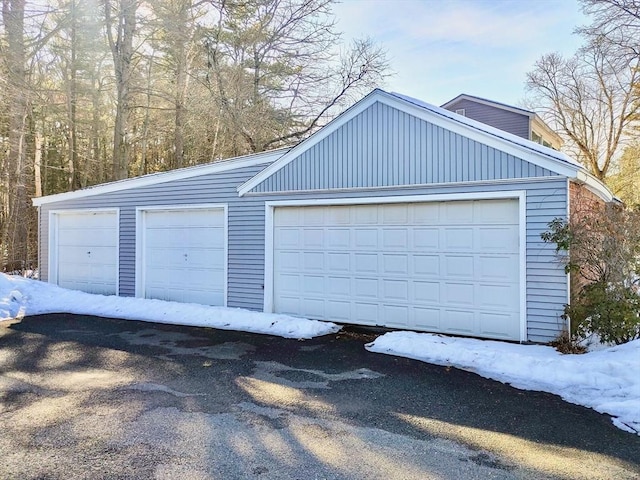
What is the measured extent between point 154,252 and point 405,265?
5.96 m

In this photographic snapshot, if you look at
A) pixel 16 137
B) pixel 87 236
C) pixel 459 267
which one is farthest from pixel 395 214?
pixel 16 137

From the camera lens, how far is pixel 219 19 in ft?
58.5

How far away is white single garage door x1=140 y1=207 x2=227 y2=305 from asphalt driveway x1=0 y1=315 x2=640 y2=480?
351 cm

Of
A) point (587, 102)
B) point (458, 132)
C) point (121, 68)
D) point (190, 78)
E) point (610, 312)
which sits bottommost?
point (610, 312)

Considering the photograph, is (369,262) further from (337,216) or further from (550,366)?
(550,366)

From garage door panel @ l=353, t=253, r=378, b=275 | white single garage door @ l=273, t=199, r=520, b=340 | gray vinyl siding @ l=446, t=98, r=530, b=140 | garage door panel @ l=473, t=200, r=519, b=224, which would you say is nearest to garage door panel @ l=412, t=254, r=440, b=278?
white single garage door @ l=273, t=199, r=520, b=340

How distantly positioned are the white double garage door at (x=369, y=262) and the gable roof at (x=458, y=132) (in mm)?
737

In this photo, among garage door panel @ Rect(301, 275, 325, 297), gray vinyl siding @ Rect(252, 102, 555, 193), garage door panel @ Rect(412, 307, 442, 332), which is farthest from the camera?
garage door panel @ Rect(301, 275, 325, 297)

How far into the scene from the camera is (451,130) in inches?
291

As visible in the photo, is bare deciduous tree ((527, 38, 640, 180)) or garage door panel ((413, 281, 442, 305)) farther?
bare deciduous tree ((527, 38, 640, 180))

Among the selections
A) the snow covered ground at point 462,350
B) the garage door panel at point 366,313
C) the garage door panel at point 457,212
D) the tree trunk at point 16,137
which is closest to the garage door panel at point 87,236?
the snow covered ground at point 462,350

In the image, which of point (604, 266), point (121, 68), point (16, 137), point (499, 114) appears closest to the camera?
point (604, 266)

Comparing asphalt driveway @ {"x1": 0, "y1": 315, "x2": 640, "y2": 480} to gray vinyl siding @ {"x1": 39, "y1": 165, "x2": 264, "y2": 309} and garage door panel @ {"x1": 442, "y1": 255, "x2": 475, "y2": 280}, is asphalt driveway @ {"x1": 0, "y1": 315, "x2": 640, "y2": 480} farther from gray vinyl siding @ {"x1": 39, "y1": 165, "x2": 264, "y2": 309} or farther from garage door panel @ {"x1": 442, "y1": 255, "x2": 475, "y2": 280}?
gray vinyl siding @ {"x1": 39, "y1": 165, "x2": 264, "y2": 309}

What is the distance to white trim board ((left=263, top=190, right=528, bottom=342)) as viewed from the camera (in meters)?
6.88
